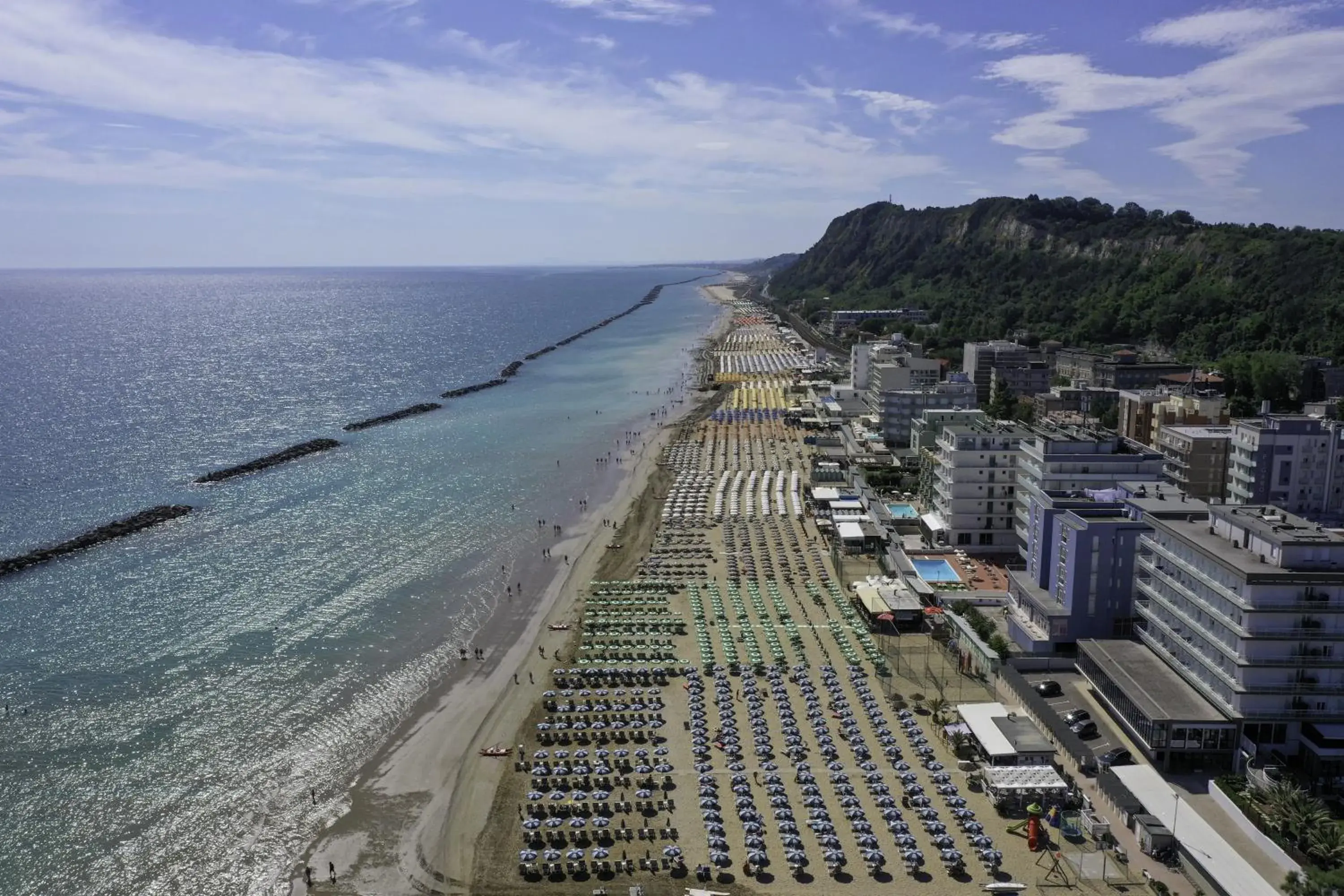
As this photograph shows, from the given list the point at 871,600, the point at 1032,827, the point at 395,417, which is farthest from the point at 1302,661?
the point at 395,417

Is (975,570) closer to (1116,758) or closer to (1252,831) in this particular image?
(1116,758)

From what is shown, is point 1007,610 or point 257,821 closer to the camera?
point 257,821

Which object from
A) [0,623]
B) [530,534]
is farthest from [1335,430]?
[0,623]

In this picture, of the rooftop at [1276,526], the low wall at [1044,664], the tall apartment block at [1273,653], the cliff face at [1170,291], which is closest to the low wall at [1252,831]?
the tall apartment block at [1273,653]

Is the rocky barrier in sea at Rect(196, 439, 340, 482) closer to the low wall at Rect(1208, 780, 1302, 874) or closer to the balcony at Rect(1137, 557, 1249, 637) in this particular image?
the balcony at Rect(1137, 557, 1249, 637)

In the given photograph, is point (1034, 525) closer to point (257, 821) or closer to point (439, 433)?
point (257, 821)

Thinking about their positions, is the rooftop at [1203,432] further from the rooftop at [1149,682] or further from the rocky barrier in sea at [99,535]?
the rocky barrier in sea at [99,535]

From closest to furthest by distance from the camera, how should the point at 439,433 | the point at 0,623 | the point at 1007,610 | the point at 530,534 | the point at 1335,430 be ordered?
the point at 1007,610, the point at 0,623, the point at 1335,430, the point at 530,534, the point at 439,433
